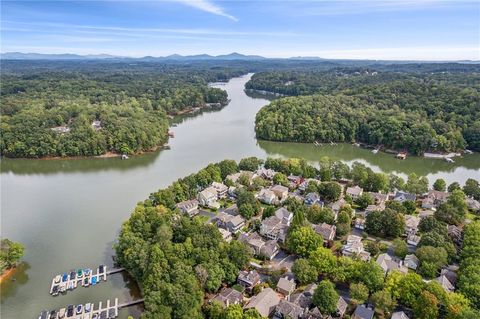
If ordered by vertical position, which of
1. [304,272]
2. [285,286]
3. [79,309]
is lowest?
[79,309]

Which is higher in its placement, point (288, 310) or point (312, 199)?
point (312, 199)

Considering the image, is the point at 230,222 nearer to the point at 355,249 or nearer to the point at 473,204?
the point at 355,249

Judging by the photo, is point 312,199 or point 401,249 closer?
point 401,249

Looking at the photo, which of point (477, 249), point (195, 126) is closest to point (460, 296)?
point (477, 249)

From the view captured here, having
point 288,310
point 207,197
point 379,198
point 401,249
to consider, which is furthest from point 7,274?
point 379,198

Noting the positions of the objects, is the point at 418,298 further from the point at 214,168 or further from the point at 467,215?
the point at 214,168

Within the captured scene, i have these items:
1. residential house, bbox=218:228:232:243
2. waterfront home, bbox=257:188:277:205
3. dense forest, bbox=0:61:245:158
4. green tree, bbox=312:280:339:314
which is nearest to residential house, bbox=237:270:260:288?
green tree, bbox=312:280:339:314

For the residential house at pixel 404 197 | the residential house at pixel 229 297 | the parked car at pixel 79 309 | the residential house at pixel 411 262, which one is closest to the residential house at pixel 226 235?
the residential house at pixel 229 297
